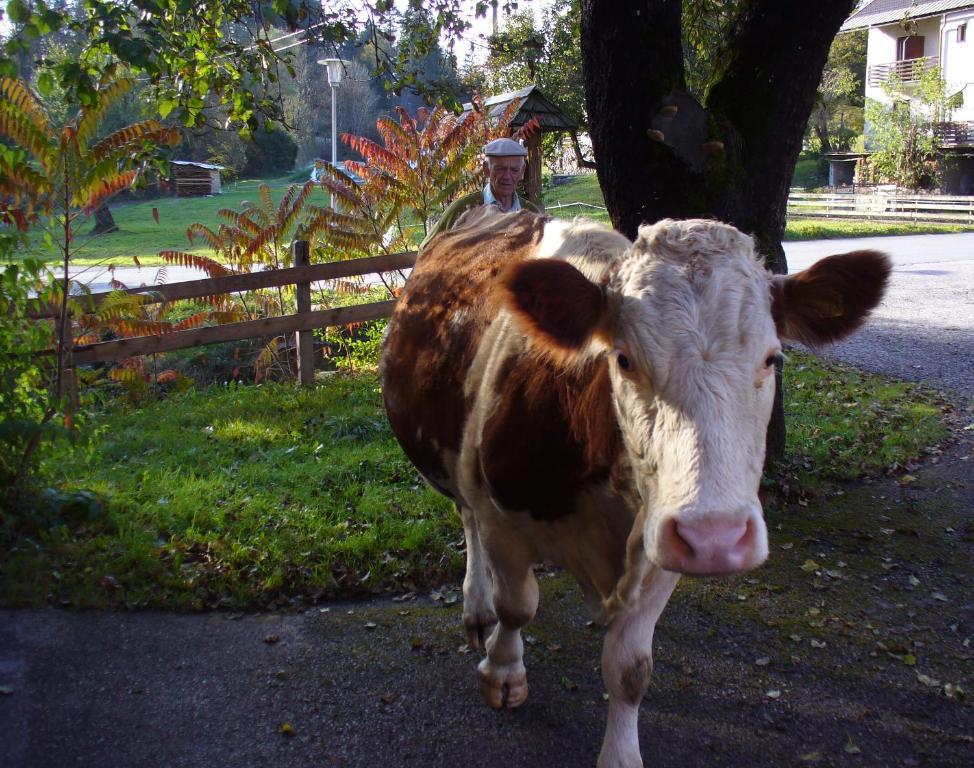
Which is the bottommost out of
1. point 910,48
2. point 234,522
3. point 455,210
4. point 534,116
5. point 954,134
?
point 234,522

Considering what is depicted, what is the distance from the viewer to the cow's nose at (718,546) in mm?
2207

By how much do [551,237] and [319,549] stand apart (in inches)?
103

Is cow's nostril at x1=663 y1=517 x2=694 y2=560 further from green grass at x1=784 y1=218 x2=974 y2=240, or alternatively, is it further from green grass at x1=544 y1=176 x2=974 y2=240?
green grass at x1=784 y1=218 x2=974 y2=240

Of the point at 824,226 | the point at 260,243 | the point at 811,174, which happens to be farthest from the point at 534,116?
the point at 811,174

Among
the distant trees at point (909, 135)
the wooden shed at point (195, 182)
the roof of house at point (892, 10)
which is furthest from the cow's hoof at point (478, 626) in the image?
the wooden shed at point (195, 182)

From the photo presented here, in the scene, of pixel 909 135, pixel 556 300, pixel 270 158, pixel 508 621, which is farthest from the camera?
pixel 270 158

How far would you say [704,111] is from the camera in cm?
533

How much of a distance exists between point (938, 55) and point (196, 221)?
37.9 metres

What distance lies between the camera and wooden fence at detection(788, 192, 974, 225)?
30.3 meters

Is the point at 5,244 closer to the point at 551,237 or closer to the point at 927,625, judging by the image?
the point at 551,237

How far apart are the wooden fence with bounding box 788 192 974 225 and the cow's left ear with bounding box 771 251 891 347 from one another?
97.1ft

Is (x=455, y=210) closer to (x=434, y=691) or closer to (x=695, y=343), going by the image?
(x=434, y=691)

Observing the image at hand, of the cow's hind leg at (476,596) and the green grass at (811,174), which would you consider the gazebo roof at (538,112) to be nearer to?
the cow's hind leg at (476,596)

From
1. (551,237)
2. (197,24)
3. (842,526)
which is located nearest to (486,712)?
(551,237)
